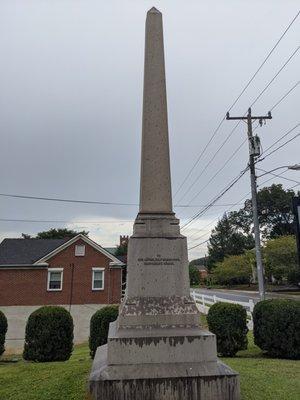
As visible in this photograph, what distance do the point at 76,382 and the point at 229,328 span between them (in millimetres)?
4121

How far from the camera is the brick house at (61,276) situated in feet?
92.0

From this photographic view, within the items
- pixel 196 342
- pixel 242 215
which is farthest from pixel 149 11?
pixel 242 215

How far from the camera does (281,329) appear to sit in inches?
322

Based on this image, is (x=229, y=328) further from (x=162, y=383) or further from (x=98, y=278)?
(x=98, y=278)

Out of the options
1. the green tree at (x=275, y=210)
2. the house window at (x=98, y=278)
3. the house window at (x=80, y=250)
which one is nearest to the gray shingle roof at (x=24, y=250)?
the house window at (x=80, y=250)

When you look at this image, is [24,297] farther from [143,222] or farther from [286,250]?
[286,250]

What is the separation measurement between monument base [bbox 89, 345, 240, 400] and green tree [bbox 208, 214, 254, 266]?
81.5m

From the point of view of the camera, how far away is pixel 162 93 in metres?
6.29

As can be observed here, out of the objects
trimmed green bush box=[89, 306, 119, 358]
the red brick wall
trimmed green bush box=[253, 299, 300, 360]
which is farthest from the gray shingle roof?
trimmed green bush box=[253, 299, 300, 360]

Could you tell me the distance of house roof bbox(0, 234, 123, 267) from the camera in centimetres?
2883

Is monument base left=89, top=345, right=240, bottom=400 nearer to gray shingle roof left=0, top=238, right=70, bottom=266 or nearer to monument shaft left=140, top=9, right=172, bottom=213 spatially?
monument shaft left=140, top=9, right=172, bottom=213

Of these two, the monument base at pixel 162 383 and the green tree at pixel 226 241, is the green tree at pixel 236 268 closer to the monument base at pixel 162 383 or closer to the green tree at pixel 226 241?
the green tree at pixel 226 241

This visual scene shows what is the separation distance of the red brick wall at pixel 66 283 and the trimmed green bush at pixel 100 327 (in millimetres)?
20691

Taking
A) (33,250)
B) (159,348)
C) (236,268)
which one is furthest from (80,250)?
(236,268)
